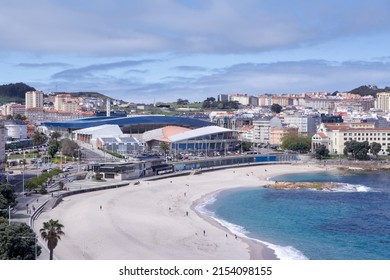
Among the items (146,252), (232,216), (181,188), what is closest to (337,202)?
(232,216)

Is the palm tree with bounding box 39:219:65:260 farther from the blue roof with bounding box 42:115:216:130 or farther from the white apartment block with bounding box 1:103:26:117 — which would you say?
the white apartment block with bounding box 1:103:26:117

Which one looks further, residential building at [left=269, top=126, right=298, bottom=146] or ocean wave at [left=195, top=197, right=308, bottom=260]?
residential building at [left=269, top=126, right=298, bottom=146]

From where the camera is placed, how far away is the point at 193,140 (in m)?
32.7

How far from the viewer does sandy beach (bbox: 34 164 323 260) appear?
1062cm


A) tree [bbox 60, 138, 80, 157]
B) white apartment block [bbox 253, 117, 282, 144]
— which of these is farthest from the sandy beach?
white apartment block [bbox 253, 117, 282, 144]

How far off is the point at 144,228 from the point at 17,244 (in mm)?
4391

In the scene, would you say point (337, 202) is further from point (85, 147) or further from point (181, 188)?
point (85, 147)

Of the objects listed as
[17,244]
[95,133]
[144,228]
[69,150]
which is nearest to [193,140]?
[95,133]

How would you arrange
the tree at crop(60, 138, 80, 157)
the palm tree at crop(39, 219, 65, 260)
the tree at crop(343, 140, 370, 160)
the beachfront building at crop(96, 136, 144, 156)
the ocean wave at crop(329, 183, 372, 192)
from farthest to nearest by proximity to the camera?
1. the beachfront building at crop(96, 136, 144, 156)
2. the tree at crop(343, 140, 370, 160)
3. the tree at crop(60, 138, 80, 157)
4. the ocean wave at crop(329, 183, 372, 192)
5. the palm tree at crop(39, 219, 65, 260)

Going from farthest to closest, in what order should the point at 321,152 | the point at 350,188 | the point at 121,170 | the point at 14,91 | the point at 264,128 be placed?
1. the point at 14,91
2. the point at 264,128
3. the point at 321,152
4. the point at 121,170
5. the point at 350,188

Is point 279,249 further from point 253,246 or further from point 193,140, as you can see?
point 193,140

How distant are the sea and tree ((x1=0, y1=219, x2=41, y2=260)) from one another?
455 centimetres

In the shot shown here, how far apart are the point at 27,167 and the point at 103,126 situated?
13857mm

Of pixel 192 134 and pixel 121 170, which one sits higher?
pixel 192 134
